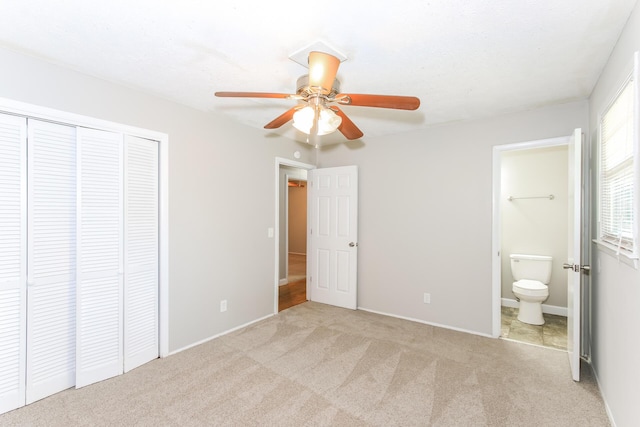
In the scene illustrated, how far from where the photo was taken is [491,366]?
261 cm

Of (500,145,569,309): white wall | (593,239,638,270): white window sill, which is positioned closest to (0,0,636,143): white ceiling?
(593,239,638,270): white window sill

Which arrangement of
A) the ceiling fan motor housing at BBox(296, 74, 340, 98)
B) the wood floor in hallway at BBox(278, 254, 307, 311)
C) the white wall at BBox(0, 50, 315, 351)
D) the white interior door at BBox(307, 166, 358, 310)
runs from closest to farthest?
the ceiling fan motor housing at BBox(296, 74, 340, 98) < the white wall at BBox(0, 50, 315, 351) < the white interior door at BBox(307, 166, 358, 310) < the wood floor in hallway at BBox(278, 254, 307, 311)

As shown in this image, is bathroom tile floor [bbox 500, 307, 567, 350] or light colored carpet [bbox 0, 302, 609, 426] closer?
light colored carpet [bbox 0, 302, 609, 426]

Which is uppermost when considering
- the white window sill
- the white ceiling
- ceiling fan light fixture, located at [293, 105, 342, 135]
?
the white ceiling

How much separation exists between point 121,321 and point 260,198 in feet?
6.17

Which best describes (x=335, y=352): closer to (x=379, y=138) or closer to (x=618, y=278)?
(x=618, y=278)

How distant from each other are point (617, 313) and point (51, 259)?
Answer: 12.6ft

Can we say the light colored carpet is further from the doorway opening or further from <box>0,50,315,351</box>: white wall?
the doorway opening

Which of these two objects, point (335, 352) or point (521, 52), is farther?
point (335, 352)

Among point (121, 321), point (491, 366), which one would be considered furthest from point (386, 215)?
point (121, 321)

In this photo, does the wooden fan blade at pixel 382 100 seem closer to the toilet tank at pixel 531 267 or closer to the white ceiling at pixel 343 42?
the white ceiling at pixel 343 42

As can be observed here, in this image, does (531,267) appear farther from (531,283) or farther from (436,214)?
(436,214)

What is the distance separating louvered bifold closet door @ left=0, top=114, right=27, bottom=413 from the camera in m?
1.99

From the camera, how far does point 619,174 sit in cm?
181
